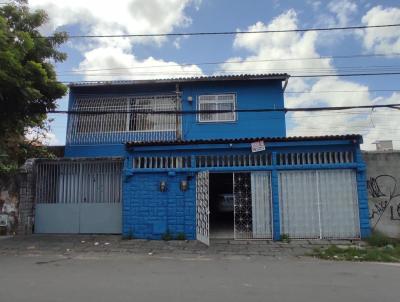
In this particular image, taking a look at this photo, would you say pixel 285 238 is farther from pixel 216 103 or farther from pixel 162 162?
pixel 216 103

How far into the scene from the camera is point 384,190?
1215 centimetres

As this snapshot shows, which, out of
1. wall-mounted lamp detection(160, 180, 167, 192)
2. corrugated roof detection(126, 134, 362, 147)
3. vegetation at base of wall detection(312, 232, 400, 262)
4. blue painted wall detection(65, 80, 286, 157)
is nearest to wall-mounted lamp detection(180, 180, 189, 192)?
wall-mounted lamp detection(160, 180, 167, 192)

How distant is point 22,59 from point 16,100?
4.14 ft

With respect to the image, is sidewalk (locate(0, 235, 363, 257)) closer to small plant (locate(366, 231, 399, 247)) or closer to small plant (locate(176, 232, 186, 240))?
small plant (locate(176, 232, 186, 240))

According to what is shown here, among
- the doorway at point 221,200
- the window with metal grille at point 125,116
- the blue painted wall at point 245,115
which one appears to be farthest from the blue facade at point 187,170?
the doorway at point 221,200

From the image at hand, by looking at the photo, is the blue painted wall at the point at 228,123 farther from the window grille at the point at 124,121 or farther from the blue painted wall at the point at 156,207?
the blue painted wall at the point at 156,207

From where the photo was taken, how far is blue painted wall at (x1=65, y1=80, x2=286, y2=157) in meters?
15.6

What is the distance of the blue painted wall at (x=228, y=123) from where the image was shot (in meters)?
15.6

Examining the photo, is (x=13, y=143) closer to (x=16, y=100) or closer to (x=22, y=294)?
(x=16, y=100)

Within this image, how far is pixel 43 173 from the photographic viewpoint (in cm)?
1402

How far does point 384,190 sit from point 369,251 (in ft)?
9.91

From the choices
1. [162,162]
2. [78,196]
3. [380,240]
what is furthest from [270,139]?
[78,196]

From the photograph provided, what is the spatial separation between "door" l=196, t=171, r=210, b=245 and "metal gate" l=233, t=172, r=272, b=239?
0.97 meters

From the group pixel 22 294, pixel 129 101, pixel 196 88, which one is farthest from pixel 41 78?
pixel 22 294
